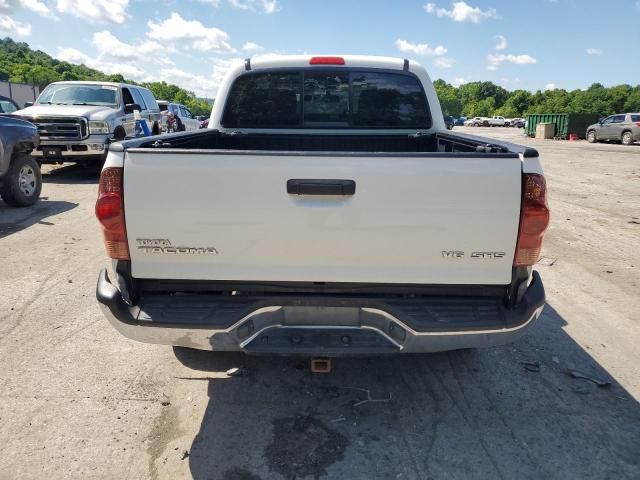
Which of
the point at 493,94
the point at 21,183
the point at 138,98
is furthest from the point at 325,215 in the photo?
the point at 493,94

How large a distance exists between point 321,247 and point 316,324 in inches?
17.5

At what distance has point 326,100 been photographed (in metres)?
4.79

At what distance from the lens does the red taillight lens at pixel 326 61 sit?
15.2 feet

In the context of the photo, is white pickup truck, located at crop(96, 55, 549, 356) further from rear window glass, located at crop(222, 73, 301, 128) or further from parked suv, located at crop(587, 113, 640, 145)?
parked suv, located at crop(587, 113, 640, 145)

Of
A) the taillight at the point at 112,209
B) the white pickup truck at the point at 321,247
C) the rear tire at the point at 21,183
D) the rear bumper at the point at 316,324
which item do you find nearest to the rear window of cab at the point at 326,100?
the white pickup truck at the point at 321,247

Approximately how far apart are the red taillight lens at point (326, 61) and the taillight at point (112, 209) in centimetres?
259

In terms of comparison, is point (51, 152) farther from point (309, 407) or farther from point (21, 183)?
point (309, 407)

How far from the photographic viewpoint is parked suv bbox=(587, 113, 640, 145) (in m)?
29.6

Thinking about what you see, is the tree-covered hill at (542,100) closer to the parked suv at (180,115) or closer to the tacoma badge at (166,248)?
the parked suv at (180,115)

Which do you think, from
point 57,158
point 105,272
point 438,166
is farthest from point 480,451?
point 57,158

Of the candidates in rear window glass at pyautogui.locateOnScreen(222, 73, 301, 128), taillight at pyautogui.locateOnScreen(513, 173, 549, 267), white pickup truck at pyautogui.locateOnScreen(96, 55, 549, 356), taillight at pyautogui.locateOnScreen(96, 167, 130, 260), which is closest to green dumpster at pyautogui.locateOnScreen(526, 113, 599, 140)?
rear window glass at pyautogui.locateOnScreen(222, 73, 301, 128)

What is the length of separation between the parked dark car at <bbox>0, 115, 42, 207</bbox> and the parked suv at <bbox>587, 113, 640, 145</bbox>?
104 feet

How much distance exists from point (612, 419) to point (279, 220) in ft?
8.25

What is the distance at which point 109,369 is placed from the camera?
375 centimetres
